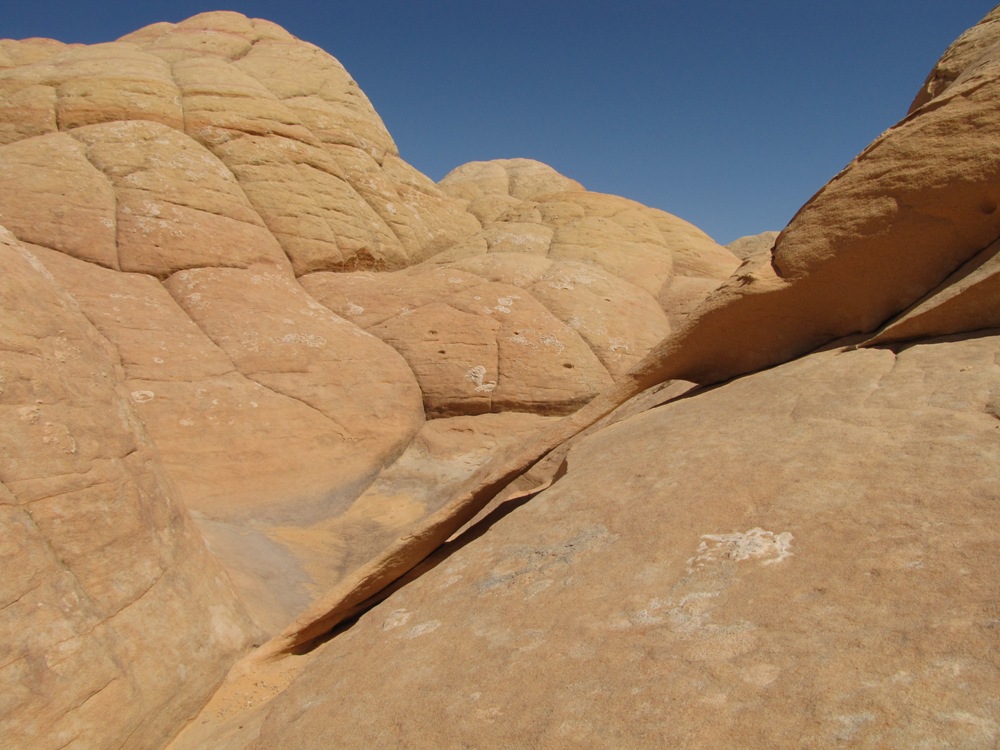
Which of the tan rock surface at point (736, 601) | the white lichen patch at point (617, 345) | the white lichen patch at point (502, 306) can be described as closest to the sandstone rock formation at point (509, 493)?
the tan rock surface at point (736, 601)

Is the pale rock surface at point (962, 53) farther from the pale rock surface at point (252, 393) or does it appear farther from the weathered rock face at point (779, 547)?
the pale rock surface at point (252, 393)

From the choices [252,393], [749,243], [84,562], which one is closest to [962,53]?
[84,562]

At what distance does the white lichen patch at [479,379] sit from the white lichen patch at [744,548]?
6.26 meters

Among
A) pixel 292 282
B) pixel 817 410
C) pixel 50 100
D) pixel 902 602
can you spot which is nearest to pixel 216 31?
pixel 50 100

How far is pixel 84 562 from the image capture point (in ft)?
9.37

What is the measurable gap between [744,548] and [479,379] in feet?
21.2

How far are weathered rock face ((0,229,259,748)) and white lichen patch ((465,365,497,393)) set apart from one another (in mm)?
5100

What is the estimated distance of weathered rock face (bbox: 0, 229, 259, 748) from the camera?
2559 mm

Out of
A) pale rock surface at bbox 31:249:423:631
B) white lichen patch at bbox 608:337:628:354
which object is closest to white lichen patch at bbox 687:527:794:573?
pale rock surface at bbox 31:249:423:631

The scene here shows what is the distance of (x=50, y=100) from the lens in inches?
371

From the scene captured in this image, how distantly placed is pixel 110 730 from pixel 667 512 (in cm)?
232

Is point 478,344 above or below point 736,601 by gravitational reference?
above

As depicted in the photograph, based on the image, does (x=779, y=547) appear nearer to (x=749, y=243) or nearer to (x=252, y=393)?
(x=252, y=393)

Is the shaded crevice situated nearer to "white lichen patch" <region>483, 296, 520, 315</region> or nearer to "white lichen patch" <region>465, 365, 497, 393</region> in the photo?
"white lichen patch" <region>465, 365, 497, 393</region>
